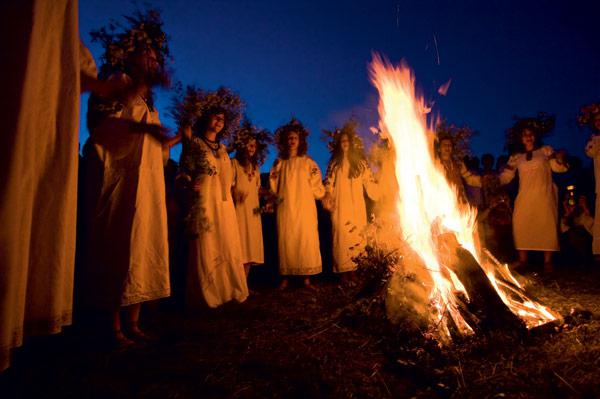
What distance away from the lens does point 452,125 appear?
8414 millimetres

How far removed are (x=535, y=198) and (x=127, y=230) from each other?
840cm

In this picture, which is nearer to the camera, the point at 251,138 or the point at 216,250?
the point at 216,250

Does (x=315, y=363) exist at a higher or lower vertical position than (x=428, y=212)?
lower

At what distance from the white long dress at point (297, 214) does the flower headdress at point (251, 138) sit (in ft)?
1.71

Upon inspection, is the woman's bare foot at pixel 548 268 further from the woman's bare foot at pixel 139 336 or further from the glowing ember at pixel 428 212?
the woman's bare foot at pixel 139 336

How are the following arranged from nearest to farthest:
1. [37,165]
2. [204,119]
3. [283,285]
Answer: [37,165]
[204,119]
[283,285]

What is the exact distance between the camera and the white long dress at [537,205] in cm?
739

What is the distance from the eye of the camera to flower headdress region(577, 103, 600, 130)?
6.85 metres

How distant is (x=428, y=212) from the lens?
468 cm

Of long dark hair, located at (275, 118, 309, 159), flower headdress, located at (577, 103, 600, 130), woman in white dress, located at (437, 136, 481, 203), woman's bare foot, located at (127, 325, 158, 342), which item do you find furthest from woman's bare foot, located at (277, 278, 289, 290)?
flower headdress, located at (577, 103, 600, 130)

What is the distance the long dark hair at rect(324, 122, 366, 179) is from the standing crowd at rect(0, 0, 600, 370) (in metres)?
0.03

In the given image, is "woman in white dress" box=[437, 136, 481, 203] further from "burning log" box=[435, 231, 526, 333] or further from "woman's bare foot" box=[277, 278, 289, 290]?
"woman's bare foot" box=[277, 278, 289, 290]

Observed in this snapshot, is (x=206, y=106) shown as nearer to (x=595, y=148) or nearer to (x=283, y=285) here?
(x=283, y=285)

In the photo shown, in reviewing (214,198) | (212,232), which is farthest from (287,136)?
(212,232)
